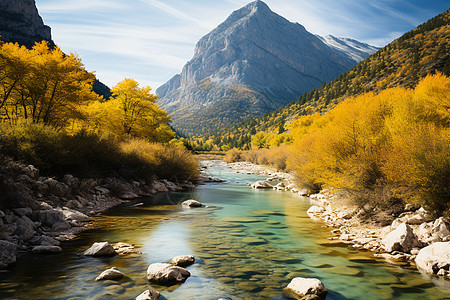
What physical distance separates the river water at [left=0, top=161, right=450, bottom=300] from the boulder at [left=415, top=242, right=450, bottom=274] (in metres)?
0.39

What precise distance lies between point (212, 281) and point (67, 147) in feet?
51.4

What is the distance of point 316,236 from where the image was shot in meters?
12.8

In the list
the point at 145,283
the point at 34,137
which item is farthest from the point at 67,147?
the point at 145,283

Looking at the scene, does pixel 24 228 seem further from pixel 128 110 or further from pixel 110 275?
pixel 128 110

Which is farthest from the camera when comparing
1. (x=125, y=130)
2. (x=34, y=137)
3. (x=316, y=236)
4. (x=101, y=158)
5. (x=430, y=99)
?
(x=125, y=130)

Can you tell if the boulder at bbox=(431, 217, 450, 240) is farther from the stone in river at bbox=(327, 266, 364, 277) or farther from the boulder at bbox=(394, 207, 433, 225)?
the stone in river at bbox=(327, 266, 364, 277)

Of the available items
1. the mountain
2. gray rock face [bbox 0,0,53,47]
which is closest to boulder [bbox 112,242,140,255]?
the mountain

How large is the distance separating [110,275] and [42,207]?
24.6ft

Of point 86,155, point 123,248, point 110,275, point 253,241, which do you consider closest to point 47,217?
point 123,248

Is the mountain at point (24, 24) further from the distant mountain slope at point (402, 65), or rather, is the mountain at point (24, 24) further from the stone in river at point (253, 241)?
the stone in river at point (253, 241)

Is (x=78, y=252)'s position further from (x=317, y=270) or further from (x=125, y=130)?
(x=125, y=130)

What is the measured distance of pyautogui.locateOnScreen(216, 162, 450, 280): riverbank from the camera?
28.5 feet

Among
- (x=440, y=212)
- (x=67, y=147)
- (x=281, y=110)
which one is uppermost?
(x=281, y=110)

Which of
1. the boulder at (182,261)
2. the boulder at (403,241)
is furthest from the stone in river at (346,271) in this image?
the boulder at (182,261)
